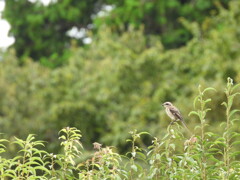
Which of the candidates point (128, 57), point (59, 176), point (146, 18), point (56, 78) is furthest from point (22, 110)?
point (59, 176)

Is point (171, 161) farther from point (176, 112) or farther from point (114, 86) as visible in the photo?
point (114, 86)

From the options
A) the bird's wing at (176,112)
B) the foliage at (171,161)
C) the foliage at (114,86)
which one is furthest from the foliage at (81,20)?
the foliage at (171,161)

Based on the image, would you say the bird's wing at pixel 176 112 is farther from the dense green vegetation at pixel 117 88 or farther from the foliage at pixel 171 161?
the dense green vegetation at pixel 117 88

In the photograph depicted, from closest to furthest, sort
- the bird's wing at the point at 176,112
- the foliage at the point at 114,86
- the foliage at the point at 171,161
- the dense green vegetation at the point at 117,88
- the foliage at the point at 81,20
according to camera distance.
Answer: the foliage at the point at 171,161, the bird's wing at the point at 176,112, the dense green vegetation at the point at 117,88, the foliage at the point at 114,86, the foliage at the point at 81,20

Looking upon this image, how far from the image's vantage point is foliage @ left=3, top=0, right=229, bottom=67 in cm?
3192

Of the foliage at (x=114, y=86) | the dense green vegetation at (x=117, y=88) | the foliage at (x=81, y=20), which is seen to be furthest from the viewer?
the foliage at (x=81, y=20)

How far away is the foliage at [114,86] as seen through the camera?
23.1 metres

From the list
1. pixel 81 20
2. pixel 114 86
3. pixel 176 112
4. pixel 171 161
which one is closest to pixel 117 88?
pixel 114 86

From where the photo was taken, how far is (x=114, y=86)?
24859 millimetres

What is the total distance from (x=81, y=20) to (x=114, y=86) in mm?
13044

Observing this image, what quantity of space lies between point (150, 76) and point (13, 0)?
14.3 m

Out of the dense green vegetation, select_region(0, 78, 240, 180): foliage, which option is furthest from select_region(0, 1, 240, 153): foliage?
select_region(0, 78, 240, 180): foliage

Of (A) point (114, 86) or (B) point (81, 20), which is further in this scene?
(B) point (81, 20)

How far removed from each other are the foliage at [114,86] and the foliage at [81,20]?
4457mm
